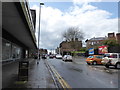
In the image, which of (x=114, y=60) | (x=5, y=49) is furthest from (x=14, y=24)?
(x=114, y=60)

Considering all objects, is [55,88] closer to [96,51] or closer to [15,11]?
[15,11]

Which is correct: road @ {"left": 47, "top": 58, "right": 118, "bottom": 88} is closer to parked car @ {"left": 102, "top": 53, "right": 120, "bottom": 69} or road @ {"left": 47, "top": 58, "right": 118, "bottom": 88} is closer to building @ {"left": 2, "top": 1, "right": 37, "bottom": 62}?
parked car @ {"left": 102, "top": 53, "right": 120, "bottom": 69}

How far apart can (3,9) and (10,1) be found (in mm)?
1809

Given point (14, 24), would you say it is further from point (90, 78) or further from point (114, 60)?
point (114, 60)

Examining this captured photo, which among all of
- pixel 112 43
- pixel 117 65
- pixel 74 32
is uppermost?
pixel 74 32

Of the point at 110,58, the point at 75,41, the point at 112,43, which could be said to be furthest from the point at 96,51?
the point at 110,58

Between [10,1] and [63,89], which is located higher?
[10,1]

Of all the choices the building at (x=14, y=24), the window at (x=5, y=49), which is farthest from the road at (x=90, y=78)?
the window at (x=5, y=49)

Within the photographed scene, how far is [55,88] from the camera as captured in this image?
236 inches

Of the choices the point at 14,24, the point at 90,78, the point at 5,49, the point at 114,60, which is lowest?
the point at 90,78

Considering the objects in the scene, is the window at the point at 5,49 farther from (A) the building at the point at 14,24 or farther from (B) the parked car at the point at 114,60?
(B) the parked car at the point at 114,60

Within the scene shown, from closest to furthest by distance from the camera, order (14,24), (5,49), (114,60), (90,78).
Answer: (90,78)
(14,24)
(114,60)
(5,49)

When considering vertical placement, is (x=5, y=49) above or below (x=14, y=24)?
below

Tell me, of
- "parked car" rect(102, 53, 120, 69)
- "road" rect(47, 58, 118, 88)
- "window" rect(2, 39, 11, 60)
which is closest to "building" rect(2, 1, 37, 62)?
"window" rect(2, 39, 11, 60)
